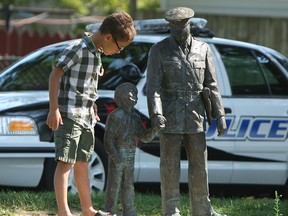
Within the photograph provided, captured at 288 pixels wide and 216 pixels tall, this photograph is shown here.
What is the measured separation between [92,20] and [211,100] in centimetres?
1688

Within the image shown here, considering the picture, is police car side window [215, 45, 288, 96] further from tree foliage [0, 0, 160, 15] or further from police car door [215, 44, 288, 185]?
tree foliage [0, 0, 160, 15]

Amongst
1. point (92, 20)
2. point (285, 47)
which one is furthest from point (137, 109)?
point (92, 20)

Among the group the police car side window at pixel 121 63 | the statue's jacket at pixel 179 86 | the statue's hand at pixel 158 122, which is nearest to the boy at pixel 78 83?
the statue's jacket at pixel 179 86

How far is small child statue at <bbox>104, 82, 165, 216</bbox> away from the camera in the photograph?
610 centimetres

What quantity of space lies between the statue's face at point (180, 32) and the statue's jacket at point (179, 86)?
0.15ft

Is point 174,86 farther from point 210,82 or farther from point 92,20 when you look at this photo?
point 92,20

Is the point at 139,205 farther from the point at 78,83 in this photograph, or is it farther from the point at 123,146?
the point at 78,83

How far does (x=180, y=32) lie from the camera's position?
A: 622 centimetres

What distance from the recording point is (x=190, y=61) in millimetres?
6219

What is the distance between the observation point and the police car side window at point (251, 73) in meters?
9.10

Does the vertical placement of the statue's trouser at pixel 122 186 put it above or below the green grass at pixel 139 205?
above

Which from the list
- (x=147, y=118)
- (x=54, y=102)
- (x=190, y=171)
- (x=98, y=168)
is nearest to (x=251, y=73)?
(x=147, y=118)

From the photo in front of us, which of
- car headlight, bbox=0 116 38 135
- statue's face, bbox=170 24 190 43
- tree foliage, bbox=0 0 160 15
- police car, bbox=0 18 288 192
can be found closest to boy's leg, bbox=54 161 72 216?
statue's face, bbox=170 24 190 43

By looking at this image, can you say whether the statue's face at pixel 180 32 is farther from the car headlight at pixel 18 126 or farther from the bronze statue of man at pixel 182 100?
the car headlight at pixel 18 126
